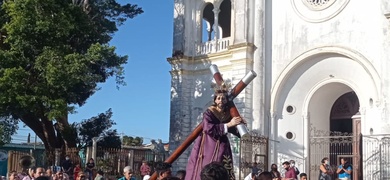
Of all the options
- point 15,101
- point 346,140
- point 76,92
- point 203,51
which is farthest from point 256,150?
point 15,101

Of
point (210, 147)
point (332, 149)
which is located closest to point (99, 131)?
point (332, 149)

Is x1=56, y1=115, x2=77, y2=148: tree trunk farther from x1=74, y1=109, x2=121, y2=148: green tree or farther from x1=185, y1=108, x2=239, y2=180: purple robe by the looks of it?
x1=185, y1=108, x2=239, y2=180: purple robe

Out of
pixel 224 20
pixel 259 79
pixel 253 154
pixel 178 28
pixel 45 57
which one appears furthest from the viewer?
pixel 224 20

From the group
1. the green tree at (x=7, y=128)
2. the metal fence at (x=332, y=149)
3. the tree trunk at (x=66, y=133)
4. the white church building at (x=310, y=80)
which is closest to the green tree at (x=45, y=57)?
the green tree at (x=7, y=128)

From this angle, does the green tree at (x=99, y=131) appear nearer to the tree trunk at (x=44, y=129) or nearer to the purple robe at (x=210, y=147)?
the tree trunk at (x=44, y=129)

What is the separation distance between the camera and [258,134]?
20312mm

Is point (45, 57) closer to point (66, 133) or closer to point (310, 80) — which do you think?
point (66, 133)

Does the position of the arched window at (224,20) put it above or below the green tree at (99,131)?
above

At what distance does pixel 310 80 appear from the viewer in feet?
65.5

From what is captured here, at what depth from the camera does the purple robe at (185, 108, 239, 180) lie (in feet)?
26.0

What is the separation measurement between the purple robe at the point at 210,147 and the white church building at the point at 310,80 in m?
10.3

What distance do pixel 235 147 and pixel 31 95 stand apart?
733cm

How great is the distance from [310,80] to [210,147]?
12.6m

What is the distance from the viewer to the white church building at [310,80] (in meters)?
17.8
